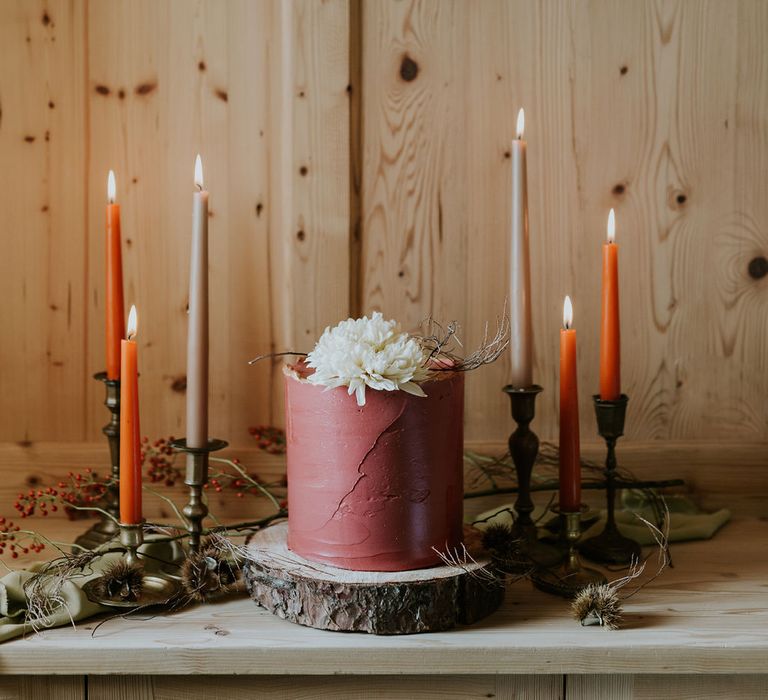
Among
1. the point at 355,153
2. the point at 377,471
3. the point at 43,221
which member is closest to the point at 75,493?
the point at 43,221

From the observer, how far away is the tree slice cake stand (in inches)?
33.5

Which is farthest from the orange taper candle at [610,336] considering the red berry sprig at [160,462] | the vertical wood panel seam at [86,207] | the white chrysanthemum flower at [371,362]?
the vertical wood panel seam at [86,207]

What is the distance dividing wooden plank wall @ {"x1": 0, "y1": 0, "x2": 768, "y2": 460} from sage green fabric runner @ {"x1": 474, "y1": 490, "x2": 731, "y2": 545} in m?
0.11

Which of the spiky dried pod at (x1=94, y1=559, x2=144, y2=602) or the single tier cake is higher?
the single tier cake

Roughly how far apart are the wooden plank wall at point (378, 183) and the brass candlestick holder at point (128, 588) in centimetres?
33

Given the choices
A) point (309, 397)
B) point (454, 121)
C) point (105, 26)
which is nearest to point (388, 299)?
point (454, 121)

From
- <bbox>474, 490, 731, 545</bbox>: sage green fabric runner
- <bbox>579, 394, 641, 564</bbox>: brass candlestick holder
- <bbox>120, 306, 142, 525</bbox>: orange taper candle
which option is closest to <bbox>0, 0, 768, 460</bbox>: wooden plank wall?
<bbox>474, 490, 731, 545</bbox>: sage green fabric runner

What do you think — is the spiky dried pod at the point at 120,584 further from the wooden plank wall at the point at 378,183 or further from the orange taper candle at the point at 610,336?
the orange taper candle at the point at 610,336

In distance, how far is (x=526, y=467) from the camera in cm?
104

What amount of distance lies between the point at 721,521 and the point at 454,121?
650mm

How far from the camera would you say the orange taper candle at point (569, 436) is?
945 millimetres

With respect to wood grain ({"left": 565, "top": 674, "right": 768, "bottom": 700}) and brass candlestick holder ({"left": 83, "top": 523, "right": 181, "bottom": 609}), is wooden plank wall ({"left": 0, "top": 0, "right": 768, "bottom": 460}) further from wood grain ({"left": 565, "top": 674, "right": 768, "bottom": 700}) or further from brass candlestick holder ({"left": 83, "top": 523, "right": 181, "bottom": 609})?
wood grain ({"left": 565, "top": 674, "right": 768, "bottom": 700})

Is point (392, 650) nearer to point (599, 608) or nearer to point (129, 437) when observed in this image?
point (599, 608)

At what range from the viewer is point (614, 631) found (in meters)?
0.87
